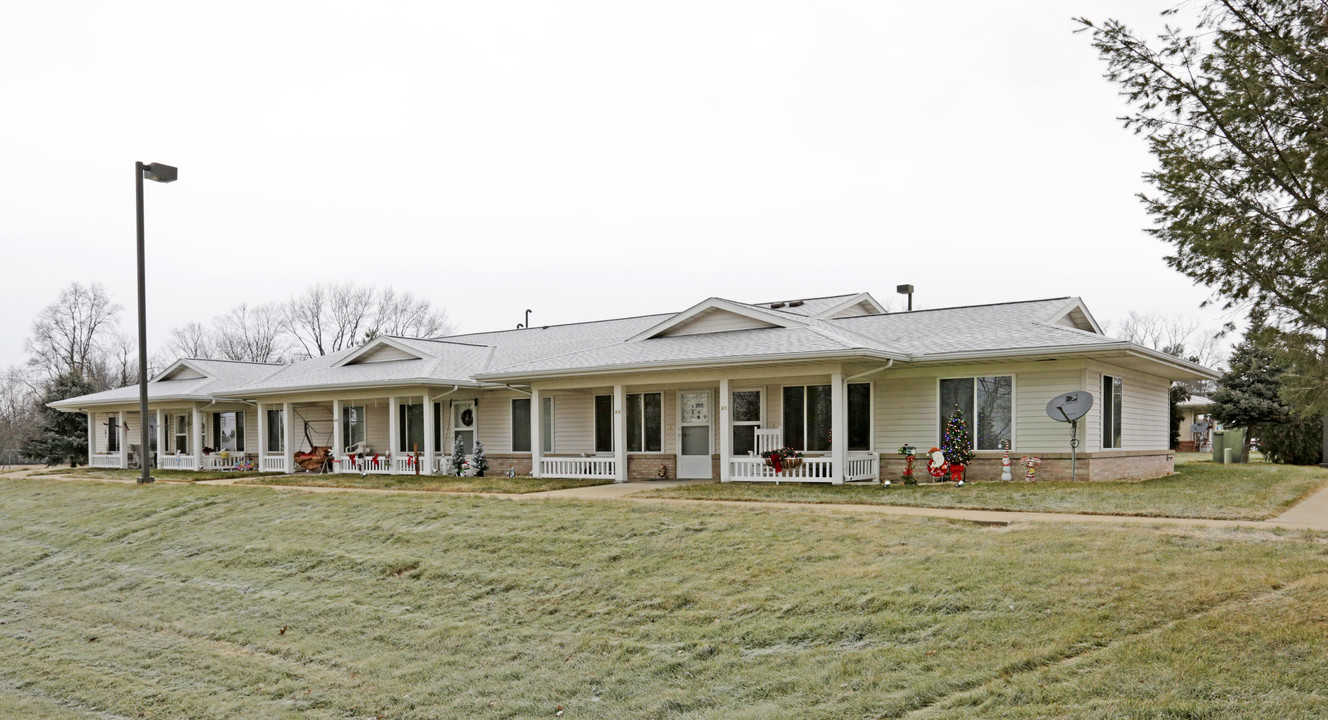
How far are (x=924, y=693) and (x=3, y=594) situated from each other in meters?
14.5

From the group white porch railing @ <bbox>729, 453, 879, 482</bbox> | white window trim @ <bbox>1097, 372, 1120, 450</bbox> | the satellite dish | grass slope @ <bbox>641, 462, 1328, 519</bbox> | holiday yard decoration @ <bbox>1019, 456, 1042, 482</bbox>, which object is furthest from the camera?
white porch railing @ <bbox>729, 453, 879, 482</bbox>

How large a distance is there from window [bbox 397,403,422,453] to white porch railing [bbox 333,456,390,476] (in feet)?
2.12

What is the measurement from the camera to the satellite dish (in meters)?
16.8

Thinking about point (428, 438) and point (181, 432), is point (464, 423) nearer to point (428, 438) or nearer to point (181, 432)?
point (428, 438)

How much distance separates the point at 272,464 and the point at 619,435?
12.6 m

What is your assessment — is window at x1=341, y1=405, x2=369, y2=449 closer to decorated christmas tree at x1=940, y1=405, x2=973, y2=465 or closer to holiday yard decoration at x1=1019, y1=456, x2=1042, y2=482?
decorated christmas tree at x1=940, y1=405, x2=973, y2=465

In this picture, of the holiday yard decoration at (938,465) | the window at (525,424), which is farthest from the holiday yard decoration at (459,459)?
the holiday yard decoration at (938,465)

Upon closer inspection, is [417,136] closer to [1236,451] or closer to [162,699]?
[162,699]

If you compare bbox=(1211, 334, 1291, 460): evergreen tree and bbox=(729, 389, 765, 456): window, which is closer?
bbox=(729, 389, 765, 456): window

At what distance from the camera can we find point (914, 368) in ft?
61.8

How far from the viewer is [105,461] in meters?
34.4

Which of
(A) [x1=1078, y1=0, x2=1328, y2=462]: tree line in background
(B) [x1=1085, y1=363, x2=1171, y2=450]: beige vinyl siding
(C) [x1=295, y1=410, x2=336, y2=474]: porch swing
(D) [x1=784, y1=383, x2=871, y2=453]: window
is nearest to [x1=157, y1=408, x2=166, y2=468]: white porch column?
(C) [x1=295, y1=410, x2=336, y2=474]: porch swing

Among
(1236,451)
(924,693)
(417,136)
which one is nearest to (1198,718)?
(924,693)

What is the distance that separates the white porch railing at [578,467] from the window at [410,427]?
5.10 meters
